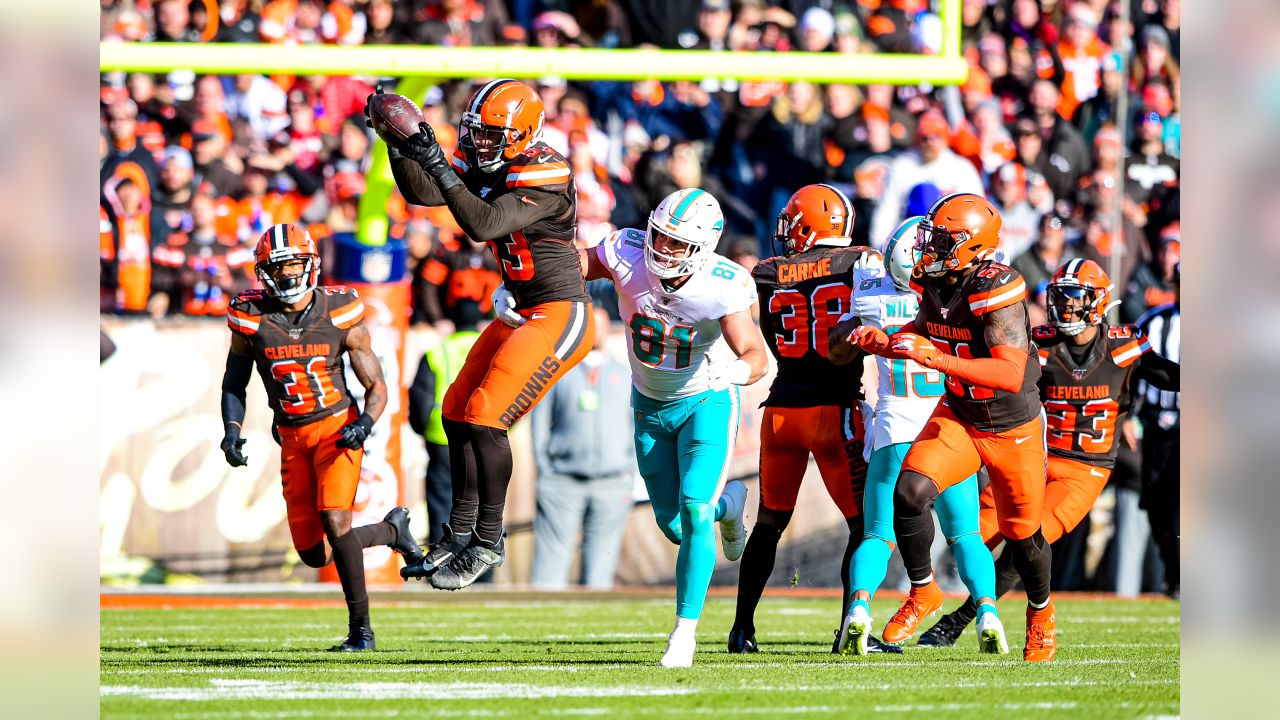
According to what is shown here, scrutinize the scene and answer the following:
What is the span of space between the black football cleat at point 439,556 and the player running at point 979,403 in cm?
180

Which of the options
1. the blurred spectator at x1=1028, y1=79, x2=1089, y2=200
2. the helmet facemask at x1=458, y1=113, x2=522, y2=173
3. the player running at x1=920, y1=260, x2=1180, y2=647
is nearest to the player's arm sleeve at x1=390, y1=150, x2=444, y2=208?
the helmet facemask at x1=458, y1=113, x2=522, y2=173

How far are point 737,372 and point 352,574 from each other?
2.23 m

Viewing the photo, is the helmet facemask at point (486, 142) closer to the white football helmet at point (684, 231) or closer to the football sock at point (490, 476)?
the white football helmet at point (684, 231)

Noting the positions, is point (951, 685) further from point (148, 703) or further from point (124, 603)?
point (124, 603)

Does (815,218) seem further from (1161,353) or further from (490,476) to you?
(1161,353)

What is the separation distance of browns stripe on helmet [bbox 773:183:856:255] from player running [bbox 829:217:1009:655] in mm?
272

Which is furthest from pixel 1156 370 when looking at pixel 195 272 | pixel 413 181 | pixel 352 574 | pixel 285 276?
pixel 195 272

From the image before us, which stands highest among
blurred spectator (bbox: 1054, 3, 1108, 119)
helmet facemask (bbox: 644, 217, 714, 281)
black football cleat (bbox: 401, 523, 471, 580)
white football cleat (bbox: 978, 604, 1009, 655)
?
blurred spectator (bbox: 1054, 3, 1108, 119)

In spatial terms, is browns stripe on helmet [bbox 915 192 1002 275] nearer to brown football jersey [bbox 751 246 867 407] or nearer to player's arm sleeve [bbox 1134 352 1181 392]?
brown football jersey [bbox 751 246 867 407]

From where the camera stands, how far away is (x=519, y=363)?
21.4 feet

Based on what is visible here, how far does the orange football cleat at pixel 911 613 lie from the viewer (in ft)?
23.9

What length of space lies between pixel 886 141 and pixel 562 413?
3.26 m

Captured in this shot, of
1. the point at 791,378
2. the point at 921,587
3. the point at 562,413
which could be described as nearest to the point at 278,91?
the point at 562,413

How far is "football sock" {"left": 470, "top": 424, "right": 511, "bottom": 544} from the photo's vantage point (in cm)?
657
